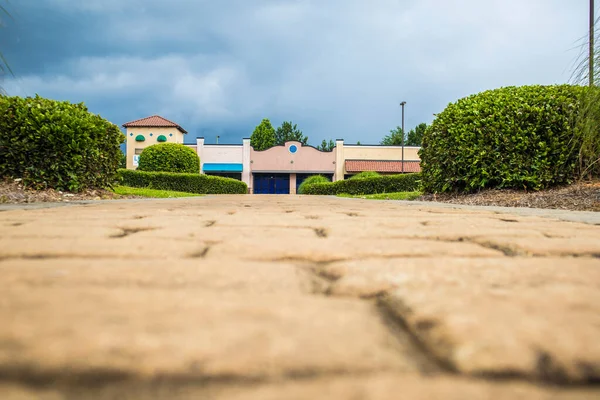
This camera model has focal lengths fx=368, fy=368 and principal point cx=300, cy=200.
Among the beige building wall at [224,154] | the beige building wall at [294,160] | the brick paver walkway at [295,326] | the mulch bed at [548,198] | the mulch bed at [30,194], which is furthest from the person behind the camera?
the beige building wall at [294,160]

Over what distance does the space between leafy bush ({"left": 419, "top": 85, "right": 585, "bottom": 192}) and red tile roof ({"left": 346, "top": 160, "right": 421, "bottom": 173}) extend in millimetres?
24843

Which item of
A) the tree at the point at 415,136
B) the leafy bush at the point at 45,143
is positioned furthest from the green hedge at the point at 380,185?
the tree at the point at 415,136

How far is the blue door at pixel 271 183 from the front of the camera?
Result: 3488 cm

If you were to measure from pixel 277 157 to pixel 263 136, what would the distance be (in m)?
9.80

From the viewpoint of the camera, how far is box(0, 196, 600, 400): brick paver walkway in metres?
0.52

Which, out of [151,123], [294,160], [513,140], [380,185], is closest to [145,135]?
[151,123]

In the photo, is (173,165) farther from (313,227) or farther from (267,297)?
(267,297)

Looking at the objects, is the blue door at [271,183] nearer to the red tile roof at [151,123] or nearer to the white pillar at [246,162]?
the white pillar at [246,162]

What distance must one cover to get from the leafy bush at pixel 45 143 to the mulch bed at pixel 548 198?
22.8 ft

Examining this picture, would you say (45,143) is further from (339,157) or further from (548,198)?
(339,157)

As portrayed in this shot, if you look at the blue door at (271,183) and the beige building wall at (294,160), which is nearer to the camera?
the beige building wall at (294,160)

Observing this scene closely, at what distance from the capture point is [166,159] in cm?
1869

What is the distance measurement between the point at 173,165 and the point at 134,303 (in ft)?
62.6

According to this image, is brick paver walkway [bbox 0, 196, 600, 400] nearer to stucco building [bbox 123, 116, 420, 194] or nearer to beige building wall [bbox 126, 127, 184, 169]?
stucco building [bbox 123, 116, 420, 194]
